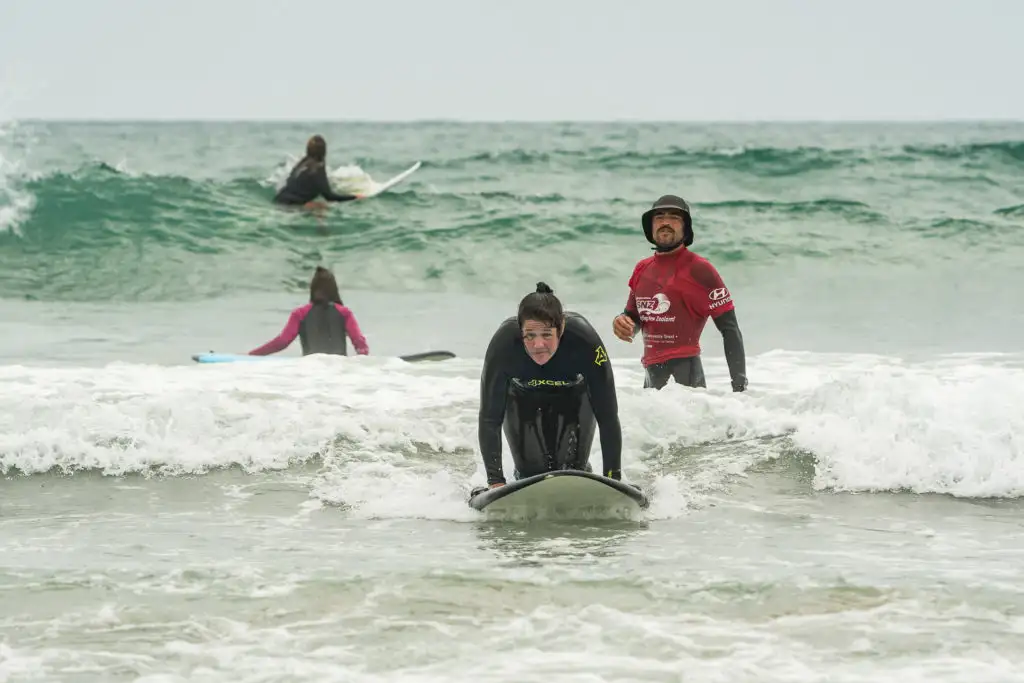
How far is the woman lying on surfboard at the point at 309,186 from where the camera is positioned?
22062 millimetres

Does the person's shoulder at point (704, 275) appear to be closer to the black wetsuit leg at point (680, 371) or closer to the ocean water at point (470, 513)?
the black wetsuit leg at point (680, 371)

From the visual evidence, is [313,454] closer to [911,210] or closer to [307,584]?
[307,584]

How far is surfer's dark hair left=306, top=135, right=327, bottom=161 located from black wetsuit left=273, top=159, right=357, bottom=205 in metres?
0.63

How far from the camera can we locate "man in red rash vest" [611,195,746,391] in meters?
7.60

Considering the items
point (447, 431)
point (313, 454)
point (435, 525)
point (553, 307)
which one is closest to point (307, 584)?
point (435, 525)

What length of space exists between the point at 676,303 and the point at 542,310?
2.18 m

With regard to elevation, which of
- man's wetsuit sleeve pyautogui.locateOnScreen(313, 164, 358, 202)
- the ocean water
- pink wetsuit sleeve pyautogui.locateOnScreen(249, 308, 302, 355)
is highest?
man's wetsuit sleeve pyautogui.locateOnScreen(313, 164, 358, 202)

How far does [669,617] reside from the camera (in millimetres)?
4812

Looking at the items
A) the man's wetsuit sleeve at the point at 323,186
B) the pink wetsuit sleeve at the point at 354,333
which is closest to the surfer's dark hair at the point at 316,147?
the man's wetsuit sleeve at the point at 323,186

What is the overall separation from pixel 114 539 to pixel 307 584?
135cm

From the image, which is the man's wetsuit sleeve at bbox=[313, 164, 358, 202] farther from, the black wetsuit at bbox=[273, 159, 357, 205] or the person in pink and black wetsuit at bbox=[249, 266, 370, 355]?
the person in pink and black wetsuit at bbox=[249, 266, 370, 355]

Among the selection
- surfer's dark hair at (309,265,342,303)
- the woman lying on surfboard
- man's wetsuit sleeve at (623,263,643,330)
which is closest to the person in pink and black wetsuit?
surfer's dark hair at (309,265,342,303)

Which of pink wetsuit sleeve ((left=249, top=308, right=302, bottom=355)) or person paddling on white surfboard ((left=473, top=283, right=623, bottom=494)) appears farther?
pink wetsuit sleeve ((left=249, top=308, right=302, bottom=355))

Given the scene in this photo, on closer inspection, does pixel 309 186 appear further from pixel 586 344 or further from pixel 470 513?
pixel 586 344
